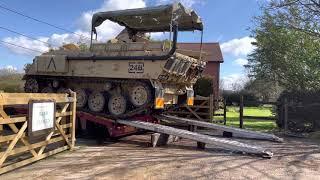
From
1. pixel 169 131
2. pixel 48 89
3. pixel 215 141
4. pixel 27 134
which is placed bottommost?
pixel 215 141

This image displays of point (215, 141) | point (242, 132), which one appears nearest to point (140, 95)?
point (215, 141)

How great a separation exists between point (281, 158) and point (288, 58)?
1520cm

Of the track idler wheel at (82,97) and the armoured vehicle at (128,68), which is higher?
the armoured vehicle at (128,68)

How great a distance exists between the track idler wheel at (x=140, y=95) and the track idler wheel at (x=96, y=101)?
103 cm

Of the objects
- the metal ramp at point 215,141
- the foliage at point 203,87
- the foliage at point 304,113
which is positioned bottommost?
the metal ramp at point 215,141

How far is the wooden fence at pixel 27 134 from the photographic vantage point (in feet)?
25.7

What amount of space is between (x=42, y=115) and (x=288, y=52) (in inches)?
739

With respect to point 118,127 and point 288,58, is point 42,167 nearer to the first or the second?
point 118,127

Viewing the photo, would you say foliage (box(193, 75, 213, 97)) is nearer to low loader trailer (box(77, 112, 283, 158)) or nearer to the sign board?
low loader trailer (box(77, 112, 283, 158))

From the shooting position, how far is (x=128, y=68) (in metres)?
13.0

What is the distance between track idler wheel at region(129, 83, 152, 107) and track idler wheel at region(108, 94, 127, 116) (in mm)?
281

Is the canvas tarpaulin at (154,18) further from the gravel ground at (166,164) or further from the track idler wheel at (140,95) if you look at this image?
the gravel ground at (166,164)

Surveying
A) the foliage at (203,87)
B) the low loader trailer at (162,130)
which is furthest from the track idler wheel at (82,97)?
the foliage at (203,87)

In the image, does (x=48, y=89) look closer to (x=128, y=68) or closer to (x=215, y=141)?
(x=128, y=68)
